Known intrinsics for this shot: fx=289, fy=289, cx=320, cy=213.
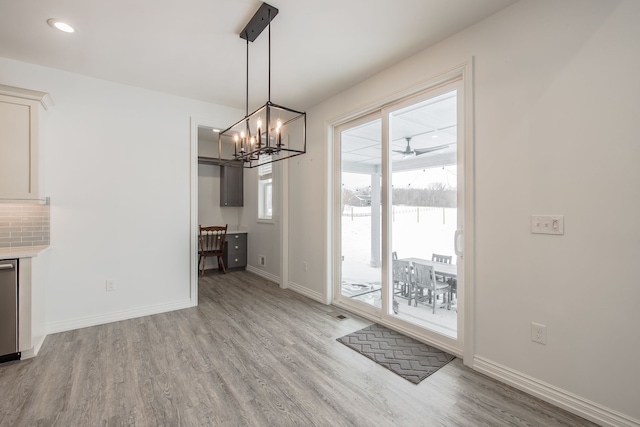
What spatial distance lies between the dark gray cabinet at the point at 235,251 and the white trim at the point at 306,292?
1.74 metres

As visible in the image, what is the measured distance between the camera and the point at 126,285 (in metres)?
3.38

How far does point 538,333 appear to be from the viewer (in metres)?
1.96

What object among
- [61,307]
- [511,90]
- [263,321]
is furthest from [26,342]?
[511,90]

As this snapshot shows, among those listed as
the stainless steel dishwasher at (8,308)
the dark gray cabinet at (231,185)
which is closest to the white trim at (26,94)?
the stainless steel dishwasher at (8,308)

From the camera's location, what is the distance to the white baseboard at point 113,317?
3.00m

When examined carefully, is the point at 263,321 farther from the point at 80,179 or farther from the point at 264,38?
the point at 264,38

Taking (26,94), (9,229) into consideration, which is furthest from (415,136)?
(9,229)


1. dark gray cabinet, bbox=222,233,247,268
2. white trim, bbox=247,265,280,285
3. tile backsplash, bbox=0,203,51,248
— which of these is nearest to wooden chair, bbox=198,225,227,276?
dark gray cabinet, bbox=222,233,247,268

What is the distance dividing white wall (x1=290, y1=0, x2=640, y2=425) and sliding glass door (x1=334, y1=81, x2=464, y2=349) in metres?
0.29

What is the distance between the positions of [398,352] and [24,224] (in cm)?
380

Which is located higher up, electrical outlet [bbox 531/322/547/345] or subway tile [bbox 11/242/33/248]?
subway tile [bbox 11/242/33/248]

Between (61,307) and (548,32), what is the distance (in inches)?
192

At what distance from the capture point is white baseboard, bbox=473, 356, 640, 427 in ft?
5.45

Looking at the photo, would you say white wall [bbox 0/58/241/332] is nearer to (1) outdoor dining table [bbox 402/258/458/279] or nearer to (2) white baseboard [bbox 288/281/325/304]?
(2) white baseboard [bbox 288/281/325/304]
